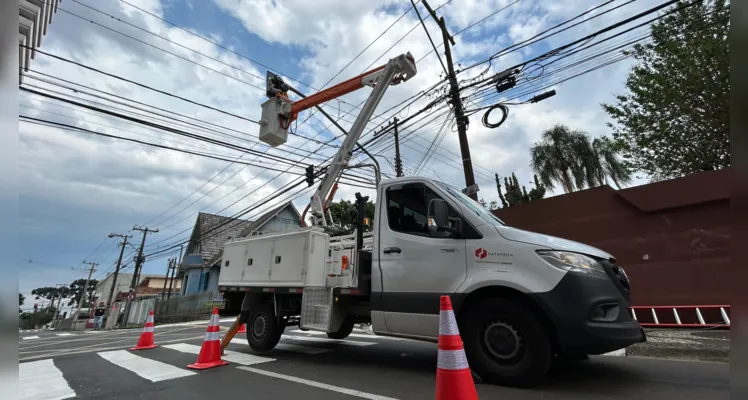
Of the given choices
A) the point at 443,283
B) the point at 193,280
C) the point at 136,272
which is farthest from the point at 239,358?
the point at 136,272

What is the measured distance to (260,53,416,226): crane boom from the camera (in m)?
7.67

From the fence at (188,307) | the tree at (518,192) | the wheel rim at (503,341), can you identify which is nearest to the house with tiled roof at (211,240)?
the fence at (188,307)

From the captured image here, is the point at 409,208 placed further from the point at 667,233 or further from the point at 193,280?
the point at 193,280

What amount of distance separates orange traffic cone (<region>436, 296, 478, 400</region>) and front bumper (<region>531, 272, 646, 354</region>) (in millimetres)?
1382

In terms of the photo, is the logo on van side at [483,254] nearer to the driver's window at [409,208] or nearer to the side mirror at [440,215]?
the side mirror at [440,215]

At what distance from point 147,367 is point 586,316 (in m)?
6.10

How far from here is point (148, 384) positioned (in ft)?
14.1

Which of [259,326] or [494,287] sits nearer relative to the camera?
[494,287]

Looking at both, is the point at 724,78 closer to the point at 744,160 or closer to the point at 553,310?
the point at 553,310

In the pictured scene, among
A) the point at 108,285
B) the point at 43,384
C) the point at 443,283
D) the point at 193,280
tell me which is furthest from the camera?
the point at 108,285

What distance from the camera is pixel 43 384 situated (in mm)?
4562

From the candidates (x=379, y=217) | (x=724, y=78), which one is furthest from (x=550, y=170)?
(x=379, y=217)

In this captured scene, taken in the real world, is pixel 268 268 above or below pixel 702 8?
below

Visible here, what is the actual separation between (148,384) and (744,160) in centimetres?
562
